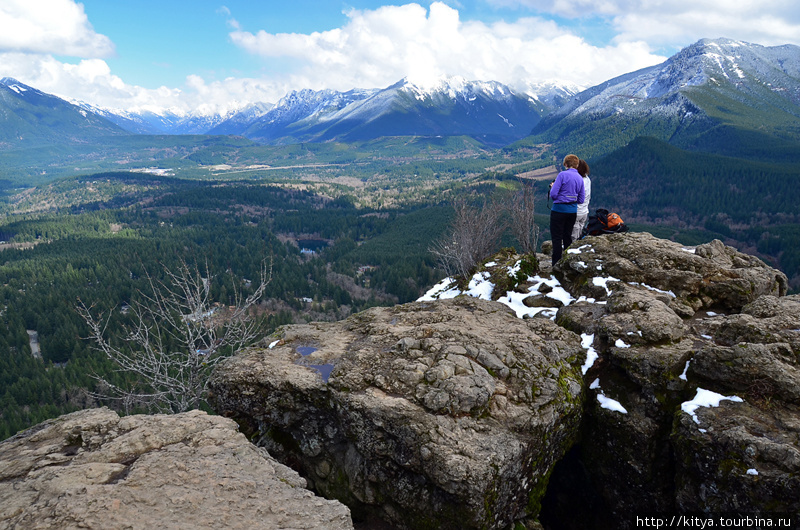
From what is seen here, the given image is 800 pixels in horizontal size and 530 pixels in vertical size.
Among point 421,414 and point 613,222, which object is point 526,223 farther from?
point 421,414

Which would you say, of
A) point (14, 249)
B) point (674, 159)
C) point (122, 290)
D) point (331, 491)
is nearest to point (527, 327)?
point (331, 491)

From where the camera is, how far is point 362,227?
17575cm

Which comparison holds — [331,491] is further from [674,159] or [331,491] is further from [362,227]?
[674,159]

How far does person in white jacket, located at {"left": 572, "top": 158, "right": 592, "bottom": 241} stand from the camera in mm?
15125

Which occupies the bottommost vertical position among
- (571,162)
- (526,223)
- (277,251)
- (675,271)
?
(277,251)

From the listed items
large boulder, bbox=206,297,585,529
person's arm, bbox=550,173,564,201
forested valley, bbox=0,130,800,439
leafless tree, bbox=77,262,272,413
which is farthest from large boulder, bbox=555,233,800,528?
forested valley, bbox=0,130,800,439

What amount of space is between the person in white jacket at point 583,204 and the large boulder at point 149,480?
13561 mm

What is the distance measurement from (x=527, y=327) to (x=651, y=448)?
4.04m

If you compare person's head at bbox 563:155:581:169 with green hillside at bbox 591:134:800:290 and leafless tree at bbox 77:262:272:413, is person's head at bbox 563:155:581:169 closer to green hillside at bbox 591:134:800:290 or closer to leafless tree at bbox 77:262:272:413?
leafless tree at bbox 77:262:272:413

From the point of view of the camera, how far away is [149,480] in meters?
6.30

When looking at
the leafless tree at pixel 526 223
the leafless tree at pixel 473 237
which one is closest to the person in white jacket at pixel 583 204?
the leafless tree at pixel 526 223

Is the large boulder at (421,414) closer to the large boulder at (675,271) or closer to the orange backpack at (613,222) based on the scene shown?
the large boulder at (675,271)

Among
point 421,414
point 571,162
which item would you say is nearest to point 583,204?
point 571,162

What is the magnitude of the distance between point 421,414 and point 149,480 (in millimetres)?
4741
